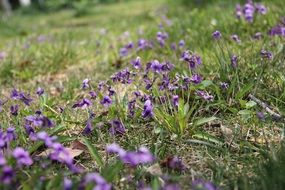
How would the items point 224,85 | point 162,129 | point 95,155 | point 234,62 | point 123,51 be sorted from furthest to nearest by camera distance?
point 123,51, point 234,62, point 224,85, point 162,129, point 95,155

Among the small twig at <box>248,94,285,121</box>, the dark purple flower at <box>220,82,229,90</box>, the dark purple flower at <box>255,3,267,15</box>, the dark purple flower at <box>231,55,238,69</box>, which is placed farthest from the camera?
the dark purple flower at <box>255,3,267,15</box>

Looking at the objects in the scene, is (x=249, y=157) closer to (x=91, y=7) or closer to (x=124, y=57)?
(x=124, y=57)

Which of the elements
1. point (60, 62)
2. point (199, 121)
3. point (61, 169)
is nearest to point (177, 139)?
point (199, 121)

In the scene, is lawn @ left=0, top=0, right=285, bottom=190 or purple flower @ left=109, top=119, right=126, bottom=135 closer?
lawn @ left=0, top=0, right=285, bottom=190

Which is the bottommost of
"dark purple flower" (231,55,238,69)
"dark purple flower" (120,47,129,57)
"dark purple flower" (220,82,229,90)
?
"dark purple flower" (120,47,129,57)

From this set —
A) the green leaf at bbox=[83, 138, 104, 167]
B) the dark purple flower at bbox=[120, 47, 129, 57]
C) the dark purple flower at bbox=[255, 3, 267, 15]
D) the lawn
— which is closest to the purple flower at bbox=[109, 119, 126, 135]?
the lawn

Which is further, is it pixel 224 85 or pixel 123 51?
pixel 123 51

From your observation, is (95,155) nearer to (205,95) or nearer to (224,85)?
(205,95)

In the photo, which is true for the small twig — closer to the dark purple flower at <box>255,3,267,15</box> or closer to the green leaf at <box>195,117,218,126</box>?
the green leaf at <box>195,117,218,126</box>

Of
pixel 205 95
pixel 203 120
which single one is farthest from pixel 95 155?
pixel 205 95

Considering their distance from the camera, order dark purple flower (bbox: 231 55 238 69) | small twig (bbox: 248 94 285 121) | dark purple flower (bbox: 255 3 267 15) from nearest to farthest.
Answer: small twig (bbox: 248 94 285 121)
dark purple flower (bbox: 231 55 238 69)
dark purple flower (bbox: 255 3 267 15)

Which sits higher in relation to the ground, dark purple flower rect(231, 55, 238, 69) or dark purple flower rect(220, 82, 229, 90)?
dark purple flower rect(231, 55, 238, 69)

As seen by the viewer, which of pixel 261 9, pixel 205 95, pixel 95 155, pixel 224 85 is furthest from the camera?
pixel 261 9
